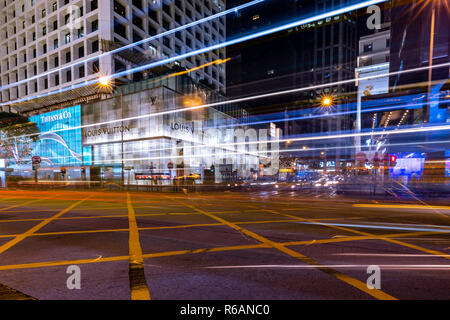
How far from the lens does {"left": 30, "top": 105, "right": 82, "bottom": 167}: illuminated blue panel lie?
36.1 metres

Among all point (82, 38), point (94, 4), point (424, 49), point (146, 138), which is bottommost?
point (146, 138)

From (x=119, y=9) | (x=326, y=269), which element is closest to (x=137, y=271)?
(x=326, y=269)

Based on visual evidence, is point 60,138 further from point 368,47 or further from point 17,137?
point 368,47

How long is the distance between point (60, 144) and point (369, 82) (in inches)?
2102

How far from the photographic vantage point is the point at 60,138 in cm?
3775

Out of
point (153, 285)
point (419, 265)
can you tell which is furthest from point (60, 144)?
point (419, 265)

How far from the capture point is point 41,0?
3897 centimetres

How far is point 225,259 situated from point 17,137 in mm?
53770

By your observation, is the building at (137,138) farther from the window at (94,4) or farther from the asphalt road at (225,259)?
the asphalt road at (225,259)

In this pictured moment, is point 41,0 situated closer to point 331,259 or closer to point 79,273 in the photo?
point 79,273

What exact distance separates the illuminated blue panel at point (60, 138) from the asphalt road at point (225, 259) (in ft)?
111

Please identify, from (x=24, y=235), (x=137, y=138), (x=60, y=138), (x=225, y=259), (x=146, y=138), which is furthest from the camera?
(x=60, y=138)

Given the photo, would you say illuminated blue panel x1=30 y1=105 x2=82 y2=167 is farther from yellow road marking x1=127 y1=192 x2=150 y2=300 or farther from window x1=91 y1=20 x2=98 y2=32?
yellow road marking x1=127 y1=192 x2=150 y2=300

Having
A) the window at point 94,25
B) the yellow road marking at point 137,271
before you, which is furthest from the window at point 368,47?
the yellow road marking at point 137,271
